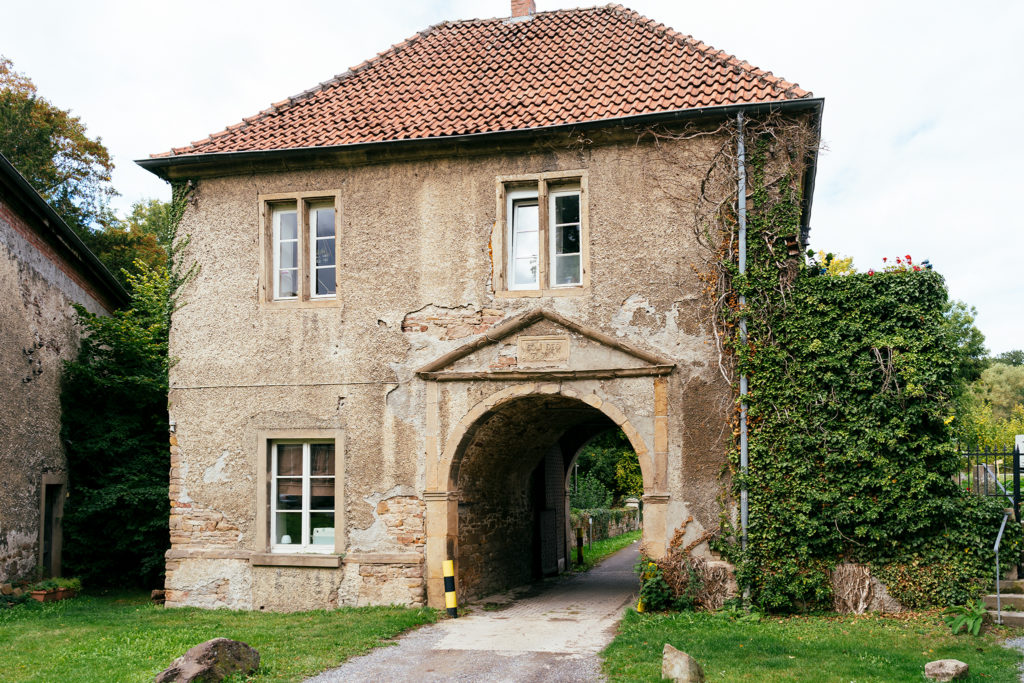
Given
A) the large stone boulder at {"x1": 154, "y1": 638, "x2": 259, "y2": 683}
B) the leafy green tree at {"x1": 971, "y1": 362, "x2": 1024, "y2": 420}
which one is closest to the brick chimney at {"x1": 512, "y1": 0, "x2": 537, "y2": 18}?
the large stone boulder at {"x1": 154, "y1": 638, "x2": 259, "y2": 683}

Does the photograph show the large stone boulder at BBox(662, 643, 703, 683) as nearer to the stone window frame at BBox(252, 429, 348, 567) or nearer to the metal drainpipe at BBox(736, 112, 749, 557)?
the metal drainpipe at BBox(736, 112, 749, 557)

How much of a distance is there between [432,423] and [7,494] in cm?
697

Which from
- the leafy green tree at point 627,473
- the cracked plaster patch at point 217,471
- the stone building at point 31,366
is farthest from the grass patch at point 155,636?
the leafy green tree at point 627,473

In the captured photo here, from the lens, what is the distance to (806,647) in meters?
9.41

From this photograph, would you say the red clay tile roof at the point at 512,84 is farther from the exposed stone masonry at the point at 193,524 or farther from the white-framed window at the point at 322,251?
the exposed stone masonry at the point at 193,524

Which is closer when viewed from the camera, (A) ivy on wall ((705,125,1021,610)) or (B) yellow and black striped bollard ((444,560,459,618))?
(A) ivy on wall ((705,125,1021,610))

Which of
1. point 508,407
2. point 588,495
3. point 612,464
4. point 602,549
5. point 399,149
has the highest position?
point 399,149

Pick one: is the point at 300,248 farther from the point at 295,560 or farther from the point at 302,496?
the point at 295,560

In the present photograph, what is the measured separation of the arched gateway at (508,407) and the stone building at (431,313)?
31 mm

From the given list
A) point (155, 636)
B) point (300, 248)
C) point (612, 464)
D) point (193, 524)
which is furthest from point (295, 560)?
point (612, 464)

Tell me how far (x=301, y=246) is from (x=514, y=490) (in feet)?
18.8

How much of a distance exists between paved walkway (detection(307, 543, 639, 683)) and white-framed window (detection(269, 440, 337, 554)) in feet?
8.20

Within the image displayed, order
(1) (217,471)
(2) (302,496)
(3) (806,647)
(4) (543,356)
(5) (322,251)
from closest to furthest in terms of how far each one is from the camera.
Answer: (3) (806,647) → (4) (543,356) → (2) (302,496) → (1) (217,471) → (5) (322,251)

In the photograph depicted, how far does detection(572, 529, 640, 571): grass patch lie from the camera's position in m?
21.1
